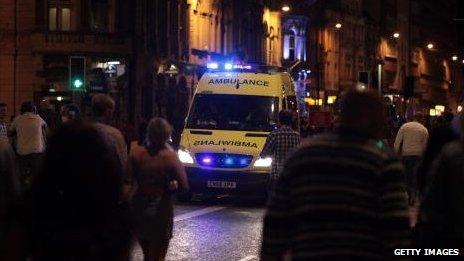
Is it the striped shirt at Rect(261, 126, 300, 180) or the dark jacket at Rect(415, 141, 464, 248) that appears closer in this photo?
the dark jacket at Rect(415, 141, 464, 248)

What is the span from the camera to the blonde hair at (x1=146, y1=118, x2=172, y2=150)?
30.1 ft

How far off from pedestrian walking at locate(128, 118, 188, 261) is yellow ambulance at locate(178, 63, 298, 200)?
1049 centimetres

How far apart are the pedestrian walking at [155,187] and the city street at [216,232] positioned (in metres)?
3.08

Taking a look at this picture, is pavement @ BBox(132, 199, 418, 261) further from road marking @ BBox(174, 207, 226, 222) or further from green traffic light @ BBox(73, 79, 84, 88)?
green traffic light @ BBox(73, 79, 84, 88)

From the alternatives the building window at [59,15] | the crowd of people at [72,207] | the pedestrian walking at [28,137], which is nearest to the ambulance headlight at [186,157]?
the pedestrian walking at [28,137]

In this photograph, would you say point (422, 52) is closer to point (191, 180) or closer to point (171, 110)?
point (171, 110)

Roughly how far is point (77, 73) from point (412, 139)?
9129mm

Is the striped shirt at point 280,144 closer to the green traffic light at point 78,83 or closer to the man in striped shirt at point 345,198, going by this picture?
the man in striped shirt at point 345,198

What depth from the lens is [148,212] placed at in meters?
9.00

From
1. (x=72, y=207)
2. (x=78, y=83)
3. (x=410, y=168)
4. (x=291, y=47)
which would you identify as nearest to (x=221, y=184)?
(x=410, y=168)

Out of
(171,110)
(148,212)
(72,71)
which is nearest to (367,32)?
(171,110)

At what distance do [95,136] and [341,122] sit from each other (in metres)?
1.62

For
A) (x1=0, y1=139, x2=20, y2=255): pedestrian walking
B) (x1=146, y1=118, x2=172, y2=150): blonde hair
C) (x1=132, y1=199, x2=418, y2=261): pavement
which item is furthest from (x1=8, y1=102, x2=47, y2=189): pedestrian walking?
(x1=0, y1=139, x2=20, y2=255): pedestrian walking

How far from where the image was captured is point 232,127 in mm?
20562
